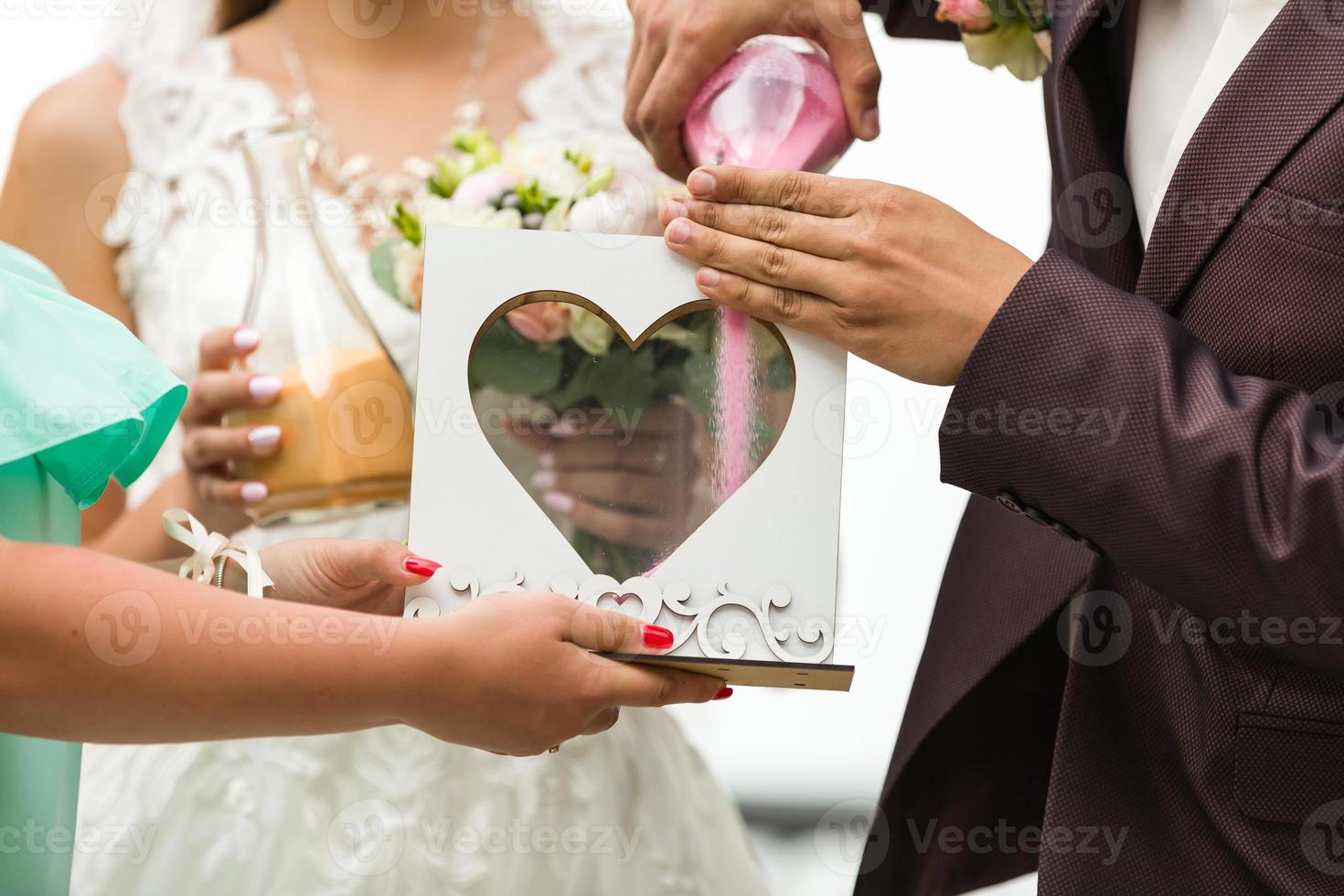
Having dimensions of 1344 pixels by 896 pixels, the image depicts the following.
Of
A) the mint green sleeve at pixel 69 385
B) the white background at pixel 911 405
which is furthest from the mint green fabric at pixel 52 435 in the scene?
the white background at pixel 911 405

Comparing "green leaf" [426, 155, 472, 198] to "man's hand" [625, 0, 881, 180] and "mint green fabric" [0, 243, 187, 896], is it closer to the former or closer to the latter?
"man's hand" [625, 0, 881, 180]

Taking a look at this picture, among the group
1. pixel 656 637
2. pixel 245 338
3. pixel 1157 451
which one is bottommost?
pixel 656 637

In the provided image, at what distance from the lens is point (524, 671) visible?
0.77 metres

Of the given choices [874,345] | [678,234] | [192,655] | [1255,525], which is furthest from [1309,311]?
[192,655]

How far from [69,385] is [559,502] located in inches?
12.4

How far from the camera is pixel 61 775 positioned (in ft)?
2.84

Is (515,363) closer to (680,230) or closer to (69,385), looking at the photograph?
(680,230)

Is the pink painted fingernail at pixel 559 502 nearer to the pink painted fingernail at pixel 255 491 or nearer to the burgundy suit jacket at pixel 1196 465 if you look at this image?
the burgundy suit jacket at pixel 1196 465

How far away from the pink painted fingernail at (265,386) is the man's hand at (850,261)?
44 cm

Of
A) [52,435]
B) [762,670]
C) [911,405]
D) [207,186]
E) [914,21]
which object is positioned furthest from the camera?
[911,405]

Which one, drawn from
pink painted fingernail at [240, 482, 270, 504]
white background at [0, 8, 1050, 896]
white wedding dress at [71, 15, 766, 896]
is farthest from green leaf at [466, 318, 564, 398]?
white background at [0, 8, 1050, 896]

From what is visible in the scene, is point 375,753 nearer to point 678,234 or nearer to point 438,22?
point 678,234

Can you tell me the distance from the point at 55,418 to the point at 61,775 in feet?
1.06

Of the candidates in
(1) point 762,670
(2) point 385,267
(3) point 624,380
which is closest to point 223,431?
(2) point 385,267
